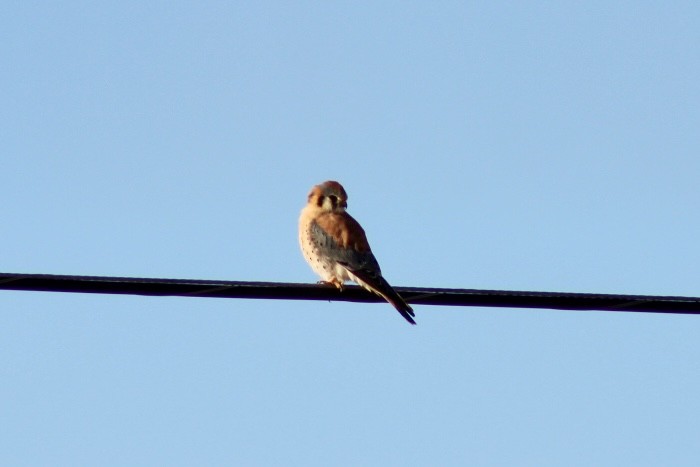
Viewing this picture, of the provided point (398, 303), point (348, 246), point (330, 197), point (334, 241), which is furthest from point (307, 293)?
point (330, 197)

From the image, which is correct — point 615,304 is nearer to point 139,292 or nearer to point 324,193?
point 139,292

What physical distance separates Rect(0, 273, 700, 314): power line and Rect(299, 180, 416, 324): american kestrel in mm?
2424

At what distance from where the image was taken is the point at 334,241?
33.6 ft

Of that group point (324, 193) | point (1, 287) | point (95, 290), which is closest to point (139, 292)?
point (95, 290)

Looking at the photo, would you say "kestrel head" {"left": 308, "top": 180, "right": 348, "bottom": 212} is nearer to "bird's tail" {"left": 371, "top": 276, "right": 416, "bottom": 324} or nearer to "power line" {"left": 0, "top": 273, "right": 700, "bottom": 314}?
"bird's tail" {"left": 371, "top": 276, "right": 416, "bottom": 324}

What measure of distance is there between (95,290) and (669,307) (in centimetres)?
281

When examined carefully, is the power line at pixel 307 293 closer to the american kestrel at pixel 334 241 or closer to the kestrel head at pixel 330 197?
the american kestrel at pixel 334 241

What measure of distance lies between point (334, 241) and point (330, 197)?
81 cm

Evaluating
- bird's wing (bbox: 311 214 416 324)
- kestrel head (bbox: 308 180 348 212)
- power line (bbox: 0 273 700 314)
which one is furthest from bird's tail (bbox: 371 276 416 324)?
kestrel head (bbox: 308 180 348 212)

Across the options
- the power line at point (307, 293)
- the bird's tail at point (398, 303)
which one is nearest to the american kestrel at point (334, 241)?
the bird's tail at point (398, 303)

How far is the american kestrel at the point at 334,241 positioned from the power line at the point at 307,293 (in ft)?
7.95

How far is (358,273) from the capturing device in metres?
9.44

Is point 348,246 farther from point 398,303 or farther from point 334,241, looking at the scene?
point 398,303

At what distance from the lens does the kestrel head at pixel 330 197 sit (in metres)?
10.9
